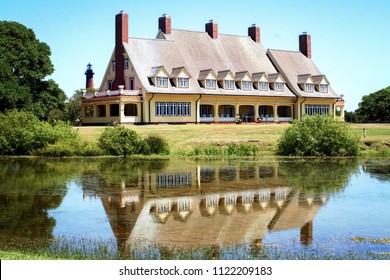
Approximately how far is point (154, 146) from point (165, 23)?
1046 inches

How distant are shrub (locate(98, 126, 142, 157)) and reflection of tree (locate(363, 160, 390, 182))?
49.1 ft

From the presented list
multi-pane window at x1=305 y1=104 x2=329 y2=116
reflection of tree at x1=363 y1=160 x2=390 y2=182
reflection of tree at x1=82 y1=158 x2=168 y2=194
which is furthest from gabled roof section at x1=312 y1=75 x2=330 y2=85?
reflection of tree at x1=82 y1=158 x2=168 y2=194

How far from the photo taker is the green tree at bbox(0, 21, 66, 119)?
53.2 m

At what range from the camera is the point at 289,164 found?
109ft

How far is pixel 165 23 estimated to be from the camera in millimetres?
64438

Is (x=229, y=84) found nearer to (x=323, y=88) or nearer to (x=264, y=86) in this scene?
(x=264, y=86)

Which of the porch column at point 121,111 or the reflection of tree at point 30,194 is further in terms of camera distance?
the porch column at point 121,111

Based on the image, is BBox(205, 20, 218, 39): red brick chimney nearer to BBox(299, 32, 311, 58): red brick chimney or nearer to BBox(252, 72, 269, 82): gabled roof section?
BBox(252, 72, 269, 82): gabled roof section

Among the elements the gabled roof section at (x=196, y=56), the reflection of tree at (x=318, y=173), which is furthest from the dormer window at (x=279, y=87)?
the reflection of tree at (x=318, y=173)

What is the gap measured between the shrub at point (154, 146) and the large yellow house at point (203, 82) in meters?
17.1

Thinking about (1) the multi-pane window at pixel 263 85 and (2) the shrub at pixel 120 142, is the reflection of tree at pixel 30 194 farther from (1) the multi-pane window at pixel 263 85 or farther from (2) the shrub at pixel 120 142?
(1) the multi-pane window at pixel 263 85

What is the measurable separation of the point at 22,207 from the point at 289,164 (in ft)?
56.6

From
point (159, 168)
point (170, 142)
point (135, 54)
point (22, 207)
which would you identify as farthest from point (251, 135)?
point (22, 207)

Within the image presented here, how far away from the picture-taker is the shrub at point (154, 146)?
4072 centimetres
